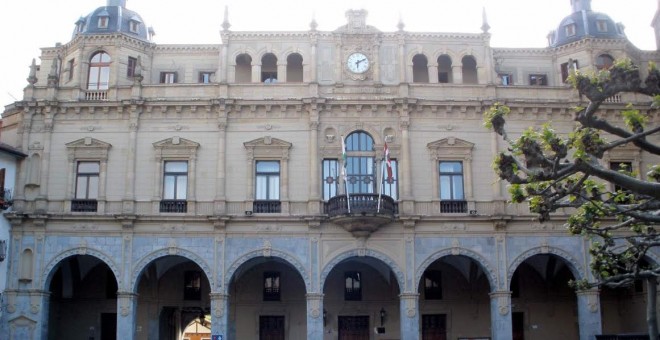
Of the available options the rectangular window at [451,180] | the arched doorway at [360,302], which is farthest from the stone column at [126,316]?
the rectangular window at [451,180]

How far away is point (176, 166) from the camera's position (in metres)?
38.2

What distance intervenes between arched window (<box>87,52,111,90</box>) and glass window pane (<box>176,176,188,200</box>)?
689cm

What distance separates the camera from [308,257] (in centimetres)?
3638

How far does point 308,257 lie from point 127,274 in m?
8.87

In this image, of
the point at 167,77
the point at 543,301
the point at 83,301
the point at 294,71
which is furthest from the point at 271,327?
the point at 167,77

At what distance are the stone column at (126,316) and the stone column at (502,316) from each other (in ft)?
57.5

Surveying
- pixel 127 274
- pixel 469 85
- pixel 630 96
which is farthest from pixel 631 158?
pixel 127 274

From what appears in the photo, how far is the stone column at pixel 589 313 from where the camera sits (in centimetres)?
3566

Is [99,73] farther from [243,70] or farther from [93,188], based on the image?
[243,70]

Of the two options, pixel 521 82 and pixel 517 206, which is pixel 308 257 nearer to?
pixel 517 206

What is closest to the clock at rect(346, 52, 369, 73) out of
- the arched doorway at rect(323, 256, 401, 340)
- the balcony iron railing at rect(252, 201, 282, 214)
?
the balcony iron railing at rect(252, 201, 282, 214)

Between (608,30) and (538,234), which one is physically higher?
(608,30)

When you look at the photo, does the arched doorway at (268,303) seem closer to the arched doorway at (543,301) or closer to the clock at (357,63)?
the clock at (357,63)

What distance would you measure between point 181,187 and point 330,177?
7.64 m
